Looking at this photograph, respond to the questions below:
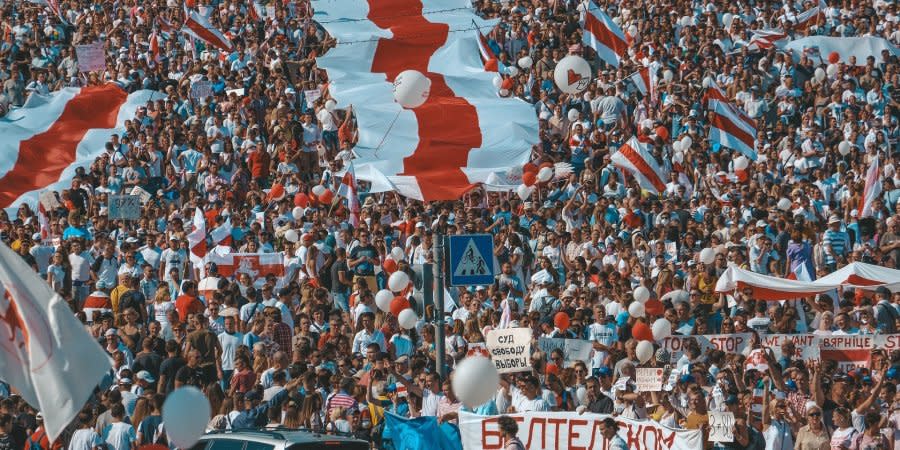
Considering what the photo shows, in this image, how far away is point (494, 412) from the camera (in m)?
14.2

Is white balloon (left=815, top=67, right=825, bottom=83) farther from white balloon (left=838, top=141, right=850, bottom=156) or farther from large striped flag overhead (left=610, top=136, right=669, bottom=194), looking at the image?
large striped flag overhead (left=610, top=136, right=669, bottom=194)

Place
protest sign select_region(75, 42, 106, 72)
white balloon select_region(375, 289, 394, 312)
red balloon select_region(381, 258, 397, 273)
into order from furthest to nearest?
1. protest sign select_region(75, 42, 106, 72)
2. red balloon select_region(381, 258, 397, 273)
3. white balloon select_region(375, 289, 394, 312)

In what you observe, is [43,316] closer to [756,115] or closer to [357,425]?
[357,425]

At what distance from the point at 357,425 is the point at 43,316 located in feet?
25.5

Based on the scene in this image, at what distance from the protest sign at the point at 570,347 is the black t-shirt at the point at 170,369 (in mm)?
3460

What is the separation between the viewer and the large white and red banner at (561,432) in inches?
533

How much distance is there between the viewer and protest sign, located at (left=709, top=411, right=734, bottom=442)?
42.6 ft

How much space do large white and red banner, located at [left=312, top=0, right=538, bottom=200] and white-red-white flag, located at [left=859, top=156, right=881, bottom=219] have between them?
4740mm

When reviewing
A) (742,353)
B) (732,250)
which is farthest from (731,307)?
(742,353)

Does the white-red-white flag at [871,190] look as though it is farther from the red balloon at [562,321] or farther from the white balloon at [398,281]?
the white balloon at [398,281]

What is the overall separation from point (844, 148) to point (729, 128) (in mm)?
1686

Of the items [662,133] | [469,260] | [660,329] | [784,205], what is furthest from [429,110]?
[662,133]

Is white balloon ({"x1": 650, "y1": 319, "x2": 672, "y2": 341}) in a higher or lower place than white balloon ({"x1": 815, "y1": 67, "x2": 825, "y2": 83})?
lower

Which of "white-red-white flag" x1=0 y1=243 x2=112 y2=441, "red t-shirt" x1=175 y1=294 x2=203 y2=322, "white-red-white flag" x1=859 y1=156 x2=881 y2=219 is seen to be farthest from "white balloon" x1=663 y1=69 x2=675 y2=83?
"white-red-white flag" x1=0 y1=243 x2=112 y2=441
